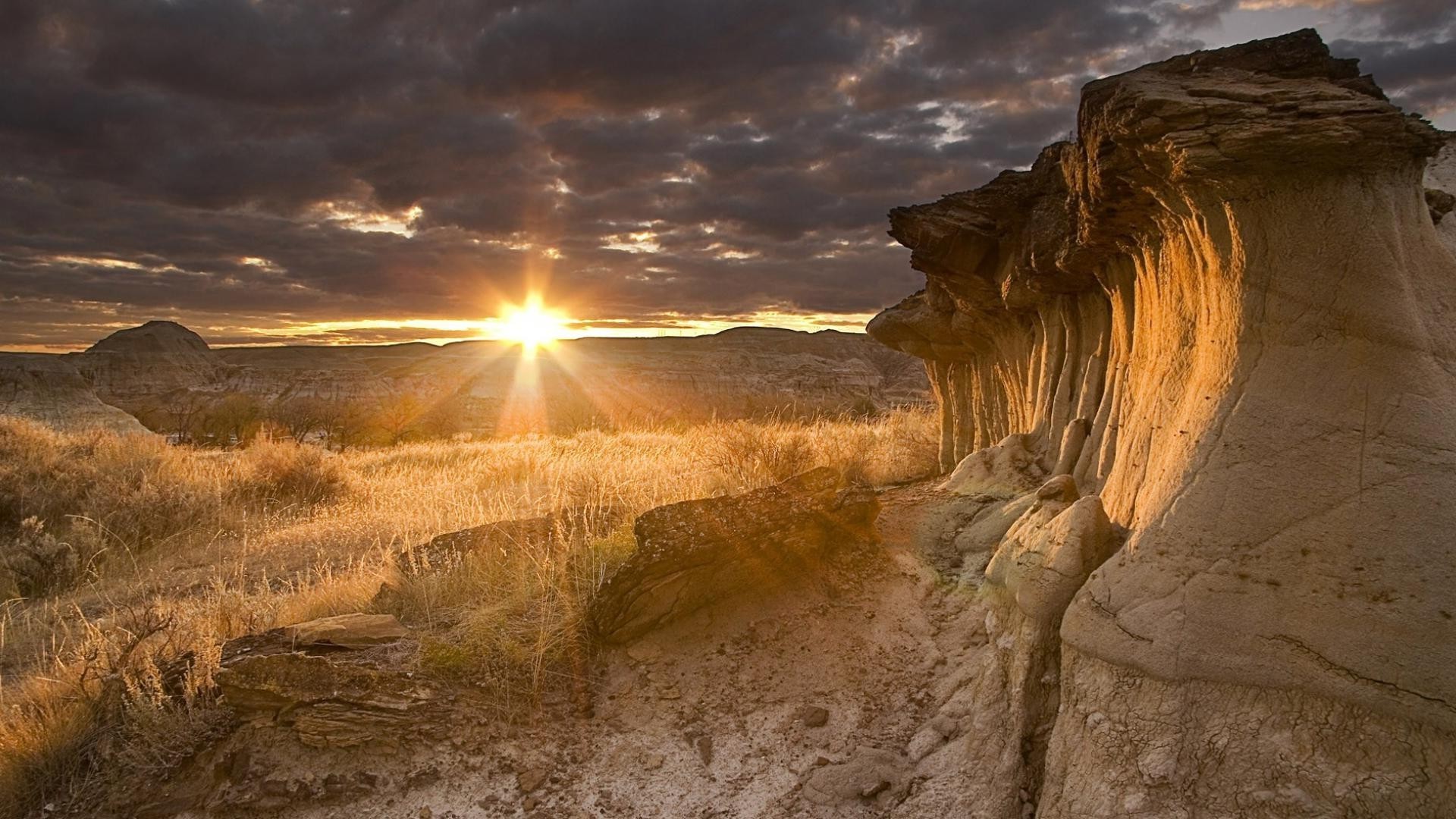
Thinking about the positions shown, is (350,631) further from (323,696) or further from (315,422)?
(315,422)

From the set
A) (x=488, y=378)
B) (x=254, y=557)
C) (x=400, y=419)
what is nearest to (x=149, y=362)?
(x=488, y=378)

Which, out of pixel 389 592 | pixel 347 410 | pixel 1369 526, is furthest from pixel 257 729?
pixel 347 410

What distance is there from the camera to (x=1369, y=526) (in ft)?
10.3

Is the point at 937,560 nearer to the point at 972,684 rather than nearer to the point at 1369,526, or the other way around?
the point at 972,684

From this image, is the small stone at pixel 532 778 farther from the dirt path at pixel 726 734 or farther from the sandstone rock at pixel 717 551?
the sandstone rock at pixel 717 551

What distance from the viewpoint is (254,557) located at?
9.59m

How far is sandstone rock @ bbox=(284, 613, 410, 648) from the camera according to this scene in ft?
16.2

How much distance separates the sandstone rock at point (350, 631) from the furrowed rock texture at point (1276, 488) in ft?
12.6

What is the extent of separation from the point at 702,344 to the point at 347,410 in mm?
60802

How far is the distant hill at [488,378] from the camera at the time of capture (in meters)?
39.1

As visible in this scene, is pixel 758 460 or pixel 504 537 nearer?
pixel 504 537

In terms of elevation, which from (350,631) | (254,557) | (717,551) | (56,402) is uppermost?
(56,402)

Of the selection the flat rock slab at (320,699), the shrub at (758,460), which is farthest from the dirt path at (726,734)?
the shrub at (758,460)

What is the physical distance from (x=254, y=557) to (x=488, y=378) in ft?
213
